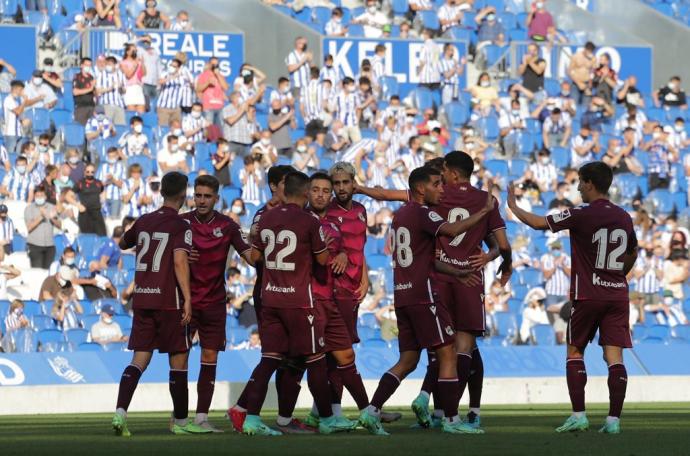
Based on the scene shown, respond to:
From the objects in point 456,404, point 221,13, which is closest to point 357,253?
point 456,404

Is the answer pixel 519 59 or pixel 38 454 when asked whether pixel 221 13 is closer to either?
pixel 519 59

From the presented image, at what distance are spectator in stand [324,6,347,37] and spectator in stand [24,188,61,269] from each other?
346 inches

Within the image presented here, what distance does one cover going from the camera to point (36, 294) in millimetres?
23812

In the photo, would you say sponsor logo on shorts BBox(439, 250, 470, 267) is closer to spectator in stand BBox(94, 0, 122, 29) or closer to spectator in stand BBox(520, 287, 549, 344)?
spectator in stand BBox(520, 287, 549, 344)

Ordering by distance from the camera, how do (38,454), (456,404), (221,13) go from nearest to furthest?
(38,454) < (456,404) < (221,13)

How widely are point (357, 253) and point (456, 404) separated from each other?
1.91 metres

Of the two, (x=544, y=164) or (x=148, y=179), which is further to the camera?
(x=544, y=164)

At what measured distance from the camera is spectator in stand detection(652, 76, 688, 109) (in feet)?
106

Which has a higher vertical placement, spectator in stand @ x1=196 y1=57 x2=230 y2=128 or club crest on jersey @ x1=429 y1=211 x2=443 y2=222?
spectator in stand @ x1=196 y1=57 x2=230 y2=128

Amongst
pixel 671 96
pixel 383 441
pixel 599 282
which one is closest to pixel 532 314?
pixel 671 96

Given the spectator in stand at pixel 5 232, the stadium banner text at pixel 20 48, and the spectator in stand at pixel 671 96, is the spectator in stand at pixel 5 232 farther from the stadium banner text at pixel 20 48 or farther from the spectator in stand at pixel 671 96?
the spectator in stand at pixel 671 96

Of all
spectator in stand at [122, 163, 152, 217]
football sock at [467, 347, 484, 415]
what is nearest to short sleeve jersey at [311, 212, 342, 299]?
football sock at [467, 347, 484, 415]

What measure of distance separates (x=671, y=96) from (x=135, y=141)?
39.7 feet

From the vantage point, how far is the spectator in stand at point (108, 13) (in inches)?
1139
